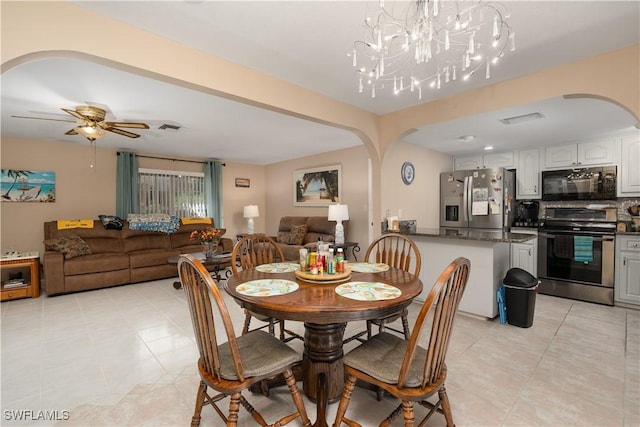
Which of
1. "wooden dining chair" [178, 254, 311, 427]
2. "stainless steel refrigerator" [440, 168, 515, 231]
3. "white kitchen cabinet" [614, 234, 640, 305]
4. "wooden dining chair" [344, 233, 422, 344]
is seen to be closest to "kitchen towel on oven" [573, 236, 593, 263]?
"white kitchen cabinet" [614, 234, 640, 305]

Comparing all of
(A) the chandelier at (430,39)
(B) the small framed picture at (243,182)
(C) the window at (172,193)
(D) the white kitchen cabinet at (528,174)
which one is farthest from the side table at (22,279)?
(D) the white kitchen cabinet at (528,174)

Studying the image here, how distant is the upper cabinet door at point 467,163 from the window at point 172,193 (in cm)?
539

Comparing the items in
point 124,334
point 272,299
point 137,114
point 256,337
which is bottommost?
point 124,334

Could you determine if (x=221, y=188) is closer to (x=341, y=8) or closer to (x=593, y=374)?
(x=341, y=8)

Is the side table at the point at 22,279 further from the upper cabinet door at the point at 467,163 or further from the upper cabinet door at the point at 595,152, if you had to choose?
the upper cabinet door at the point at 595,152

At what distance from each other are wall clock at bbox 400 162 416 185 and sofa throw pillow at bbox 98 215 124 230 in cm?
492

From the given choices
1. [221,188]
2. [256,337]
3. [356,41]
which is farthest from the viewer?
[221,188]

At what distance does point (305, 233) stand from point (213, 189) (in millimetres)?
2546

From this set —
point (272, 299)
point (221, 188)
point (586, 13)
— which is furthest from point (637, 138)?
point (221, 188)

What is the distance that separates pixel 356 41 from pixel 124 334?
3.30 metres

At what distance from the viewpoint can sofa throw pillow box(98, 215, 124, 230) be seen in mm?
4973

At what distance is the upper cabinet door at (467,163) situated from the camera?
5155 millimetres

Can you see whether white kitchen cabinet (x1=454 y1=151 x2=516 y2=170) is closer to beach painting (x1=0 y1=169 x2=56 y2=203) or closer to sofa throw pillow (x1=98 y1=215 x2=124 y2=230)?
sofa throw pillow (x1=98 y1=215 x2=124 y2=230)

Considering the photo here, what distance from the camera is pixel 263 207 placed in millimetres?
7535
